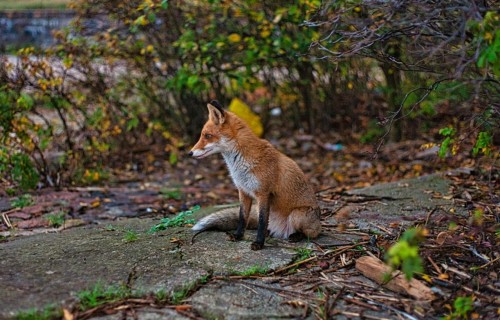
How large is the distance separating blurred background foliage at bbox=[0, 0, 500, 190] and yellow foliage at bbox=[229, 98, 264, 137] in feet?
0.52

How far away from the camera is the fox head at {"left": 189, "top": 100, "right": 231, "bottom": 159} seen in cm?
492

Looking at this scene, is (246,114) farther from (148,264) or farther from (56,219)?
(148,264)

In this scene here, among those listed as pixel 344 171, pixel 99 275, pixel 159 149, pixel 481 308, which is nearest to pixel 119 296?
pixel 99 275

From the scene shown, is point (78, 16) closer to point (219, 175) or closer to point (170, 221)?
point (219, 175)

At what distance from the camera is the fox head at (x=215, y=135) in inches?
194

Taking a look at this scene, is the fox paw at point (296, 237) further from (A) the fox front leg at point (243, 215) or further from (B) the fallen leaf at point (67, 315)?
(B) the fallen leaf at point (67, 315)

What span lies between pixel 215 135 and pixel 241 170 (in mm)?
388

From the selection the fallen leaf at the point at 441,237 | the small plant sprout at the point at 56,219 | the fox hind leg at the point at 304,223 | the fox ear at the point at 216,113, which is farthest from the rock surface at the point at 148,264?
the fox ear at the point at 216,113

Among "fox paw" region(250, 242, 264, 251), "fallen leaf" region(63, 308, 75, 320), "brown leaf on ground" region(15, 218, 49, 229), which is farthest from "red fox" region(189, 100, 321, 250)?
"brown leaf on ground" region(15, 218, 49, 229)

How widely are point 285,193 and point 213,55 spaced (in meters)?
4.29

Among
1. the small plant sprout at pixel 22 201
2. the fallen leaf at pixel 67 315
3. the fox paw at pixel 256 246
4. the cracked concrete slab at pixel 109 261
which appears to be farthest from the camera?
the small plant sprout at pixel 22 201

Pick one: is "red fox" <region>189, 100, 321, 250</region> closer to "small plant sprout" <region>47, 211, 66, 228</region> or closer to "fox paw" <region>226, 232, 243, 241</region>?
"fox paw" <region>226, 232, 243, 241</region>

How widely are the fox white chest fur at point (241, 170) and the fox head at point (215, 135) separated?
0.05 m

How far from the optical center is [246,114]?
1010 centimetres
